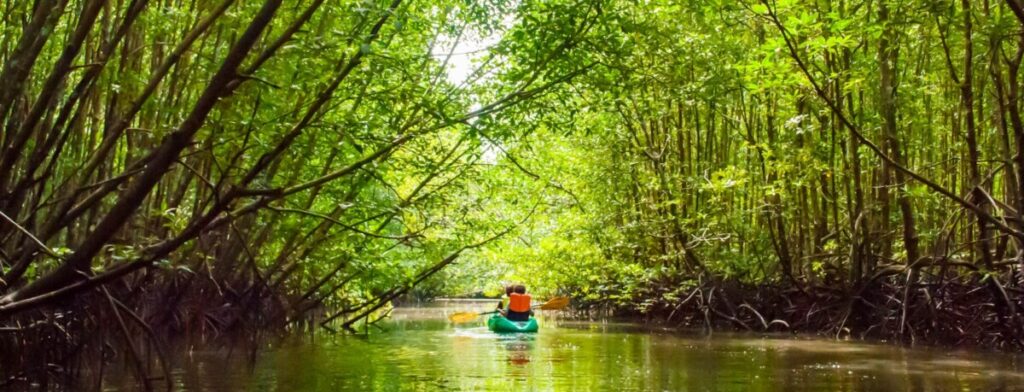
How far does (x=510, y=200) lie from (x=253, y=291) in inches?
165

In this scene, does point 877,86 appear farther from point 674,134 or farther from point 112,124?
point 112,124

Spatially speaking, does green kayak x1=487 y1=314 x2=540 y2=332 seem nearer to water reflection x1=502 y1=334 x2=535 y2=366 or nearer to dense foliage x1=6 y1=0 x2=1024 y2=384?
water reflection x1=502 y1=334 x2=535 y2=366

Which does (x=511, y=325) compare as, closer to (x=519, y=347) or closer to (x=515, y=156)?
(x=519, y=347)

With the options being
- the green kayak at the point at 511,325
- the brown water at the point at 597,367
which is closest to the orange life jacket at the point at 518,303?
the green kayak at the point at 511,325

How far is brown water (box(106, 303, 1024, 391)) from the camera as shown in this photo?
7.61 meters

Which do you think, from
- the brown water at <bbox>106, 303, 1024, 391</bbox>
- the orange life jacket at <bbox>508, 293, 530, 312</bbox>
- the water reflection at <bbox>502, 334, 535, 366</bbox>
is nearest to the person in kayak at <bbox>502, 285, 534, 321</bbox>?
the orange life jacket at <bbox>508, 293, 530, 312</bbox>

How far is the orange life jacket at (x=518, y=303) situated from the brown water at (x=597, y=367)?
3380 millimetres

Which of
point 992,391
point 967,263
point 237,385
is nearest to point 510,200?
point 967,263

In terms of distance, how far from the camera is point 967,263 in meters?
11.1

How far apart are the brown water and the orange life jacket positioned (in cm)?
338

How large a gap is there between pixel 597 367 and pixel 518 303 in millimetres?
7445

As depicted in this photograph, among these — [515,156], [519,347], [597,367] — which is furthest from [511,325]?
[597,367]

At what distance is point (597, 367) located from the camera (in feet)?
31.0

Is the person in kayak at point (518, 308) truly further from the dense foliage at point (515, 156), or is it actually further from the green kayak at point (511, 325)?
the dense foliage at point (515, 156)
